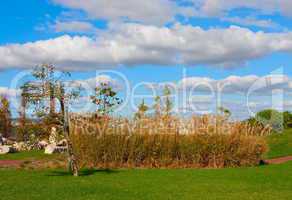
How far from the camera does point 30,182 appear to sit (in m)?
11.6

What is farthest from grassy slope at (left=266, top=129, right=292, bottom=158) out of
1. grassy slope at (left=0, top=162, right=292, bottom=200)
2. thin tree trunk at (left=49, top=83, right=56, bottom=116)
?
thin tree trunk at (left=49, top=83, right=56, bottom=116)

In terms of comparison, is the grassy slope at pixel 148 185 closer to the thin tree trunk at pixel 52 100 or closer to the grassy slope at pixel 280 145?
the thin tree trunk at pixel 52 100

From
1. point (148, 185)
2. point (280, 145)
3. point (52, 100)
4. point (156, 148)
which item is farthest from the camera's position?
point (280, 145)

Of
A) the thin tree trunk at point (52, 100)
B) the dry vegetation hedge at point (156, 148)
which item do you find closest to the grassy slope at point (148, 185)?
the thin tree trunk at point (52, 100)

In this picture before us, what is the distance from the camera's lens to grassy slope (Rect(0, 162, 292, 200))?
938 centimetres

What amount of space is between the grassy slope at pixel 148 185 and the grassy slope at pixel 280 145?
27.8ft

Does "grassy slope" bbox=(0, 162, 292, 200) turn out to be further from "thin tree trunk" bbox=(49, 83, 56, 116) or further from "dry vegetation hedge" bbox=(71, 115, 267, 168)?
"dry vegetation hedge" bbox=(71, 115, 267, 168)

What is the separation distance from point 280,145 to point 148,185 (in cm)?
1596

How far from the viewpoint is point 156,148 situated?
1688cm

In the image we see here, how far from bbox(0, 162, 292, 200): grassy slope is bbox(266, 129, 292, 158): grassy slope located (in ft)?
27.8

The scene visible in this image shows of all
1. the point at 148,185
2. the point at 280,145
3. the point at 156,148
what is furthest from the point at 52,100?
the point at 280,145

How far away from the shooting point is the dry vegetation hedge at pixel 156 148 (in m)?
16.8

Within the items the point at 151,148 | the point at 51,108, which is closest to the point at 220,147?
the point at 151,148

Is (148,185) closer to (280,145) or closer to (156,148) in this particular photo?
(156,148)
